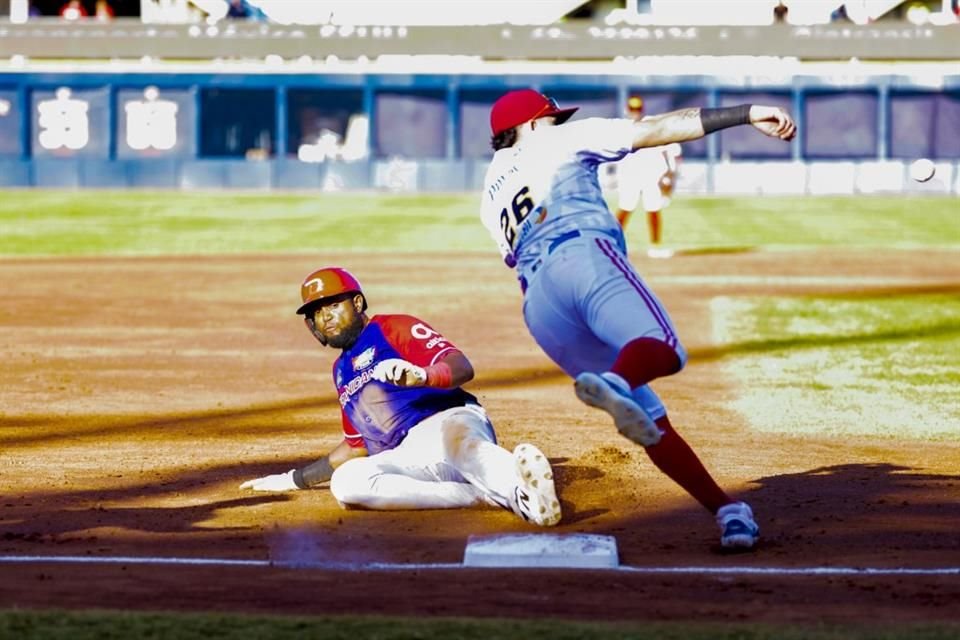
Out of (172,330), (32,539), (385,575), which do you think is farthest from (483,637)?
(172,330)

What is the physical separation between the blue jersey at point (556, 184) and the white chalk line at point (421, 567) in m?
1.23

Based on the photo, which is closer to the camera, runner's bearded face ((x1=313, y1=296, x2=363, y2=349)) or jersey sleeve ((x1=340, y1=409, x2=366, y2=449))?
runner's bearded face ((x1=313, y1=296, x2=363, y2=349))

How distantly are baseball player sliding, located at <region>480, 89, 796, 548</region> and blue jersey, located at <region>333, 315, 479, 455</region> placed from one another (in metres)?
0.77

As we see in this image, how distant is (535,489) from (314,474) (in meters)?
1.36

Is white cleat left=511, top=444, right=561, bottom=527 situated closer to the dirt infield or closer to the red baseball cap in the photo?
the dirt infield

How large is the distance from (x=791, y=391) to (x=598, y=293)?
19.2ft

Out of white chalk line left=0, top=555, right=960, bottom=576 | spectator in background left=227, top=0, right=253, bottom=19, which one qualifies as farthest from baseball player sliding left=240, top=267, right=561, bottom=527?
spectator in background left=227, top=0, right=253, bottom=19

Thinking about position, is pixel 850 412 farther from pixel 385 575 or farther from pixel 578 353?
pixel 385 575

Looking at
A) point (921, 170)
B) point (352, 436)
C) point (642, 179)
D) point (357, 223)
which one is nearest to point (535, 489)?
point (352, 436)

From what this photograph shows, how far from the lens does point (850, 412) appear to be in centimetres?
1050

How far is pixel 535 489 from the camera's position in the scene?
653 cm

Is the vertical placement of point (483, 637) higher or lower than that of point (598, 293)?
lower

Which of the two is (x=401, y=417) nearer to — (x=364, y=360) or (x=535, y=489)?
(x=364, y=360)

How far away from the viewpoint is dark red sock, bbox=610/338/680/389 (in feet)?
18.7
